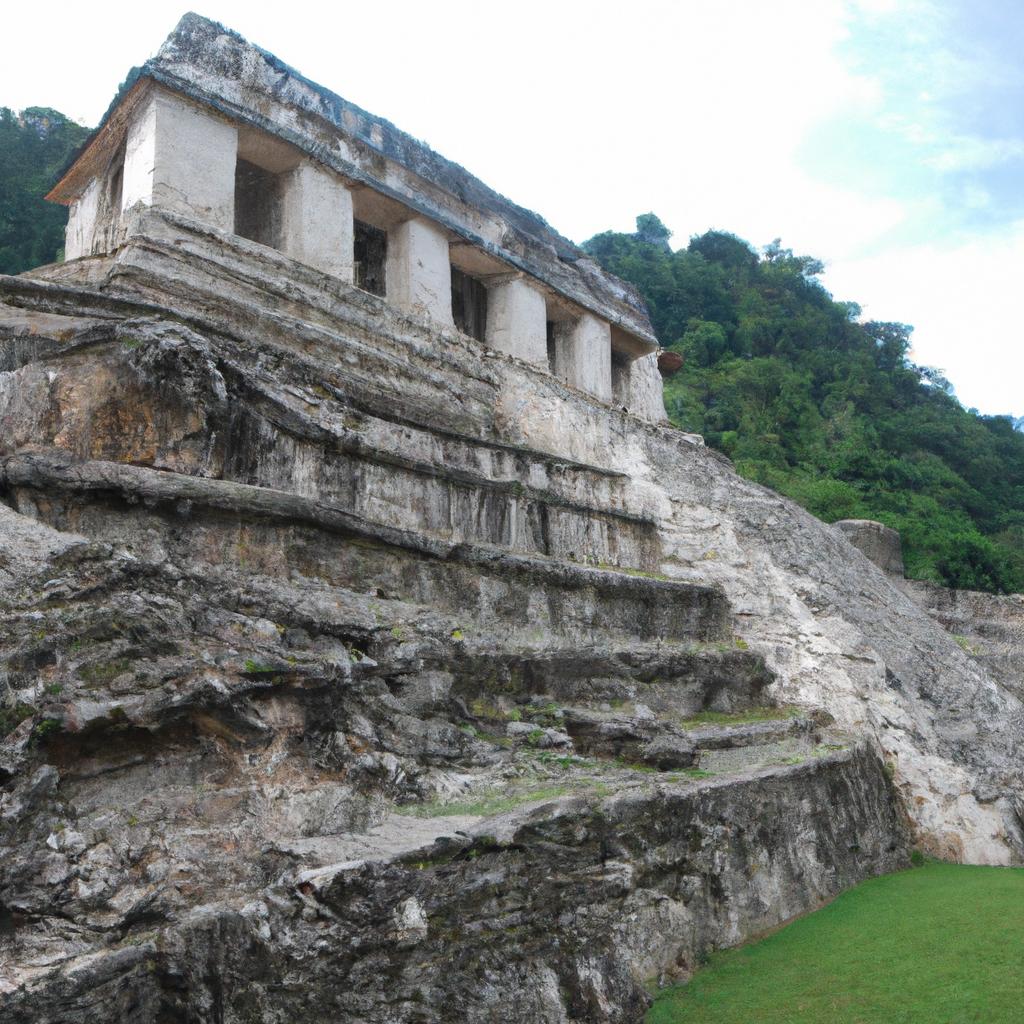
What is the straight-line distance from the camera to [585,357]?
40.8ft

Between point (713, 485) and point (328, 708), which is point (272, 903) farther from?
point (713, 485)

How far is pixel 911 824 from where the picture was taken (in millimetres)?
7109

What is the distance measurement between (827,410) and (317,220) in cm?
2034

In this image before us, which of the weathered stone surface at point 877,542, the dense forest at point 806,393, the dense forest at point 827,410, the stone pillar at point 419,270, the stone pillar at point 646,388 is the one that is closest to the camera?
the stone pillar at point 419,270

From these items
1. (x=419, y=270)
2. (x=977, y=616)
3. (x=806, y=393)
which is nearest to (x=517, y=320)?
(x=419, y=270)

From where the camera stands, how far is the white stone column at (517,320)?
37.1ft

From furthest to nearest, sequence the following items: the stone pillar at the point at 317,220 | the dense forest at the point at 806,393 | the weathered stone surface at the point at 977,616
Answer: the dense forest at the point at 806,393 → the weathered stone surface at the point at 977,616 → the stone pillar at the point at 317,220

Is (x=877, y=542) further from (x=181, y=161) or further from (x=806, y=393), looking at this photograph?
(x=806, y=393)

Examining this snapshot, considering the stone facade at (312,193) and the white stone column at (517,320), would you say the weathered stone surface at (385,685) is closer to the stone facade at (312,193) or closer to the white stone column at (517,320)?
the stone facade at (312,193)

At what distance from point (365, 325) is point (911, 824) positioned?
542 cm

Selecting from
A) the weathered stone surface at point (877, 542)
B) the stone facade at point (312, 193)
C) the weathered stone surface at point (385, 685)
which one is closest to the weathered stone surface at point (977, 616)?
the weathered stone surface at point (877, 542)

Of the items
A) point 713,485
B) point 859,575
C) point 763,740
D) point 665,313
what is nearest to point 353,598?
point 763,740

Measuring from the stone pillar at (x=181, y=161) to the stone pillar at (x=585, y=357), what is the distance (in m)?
4.82

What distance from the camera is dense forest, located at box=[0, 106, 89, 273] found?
18.9 m
